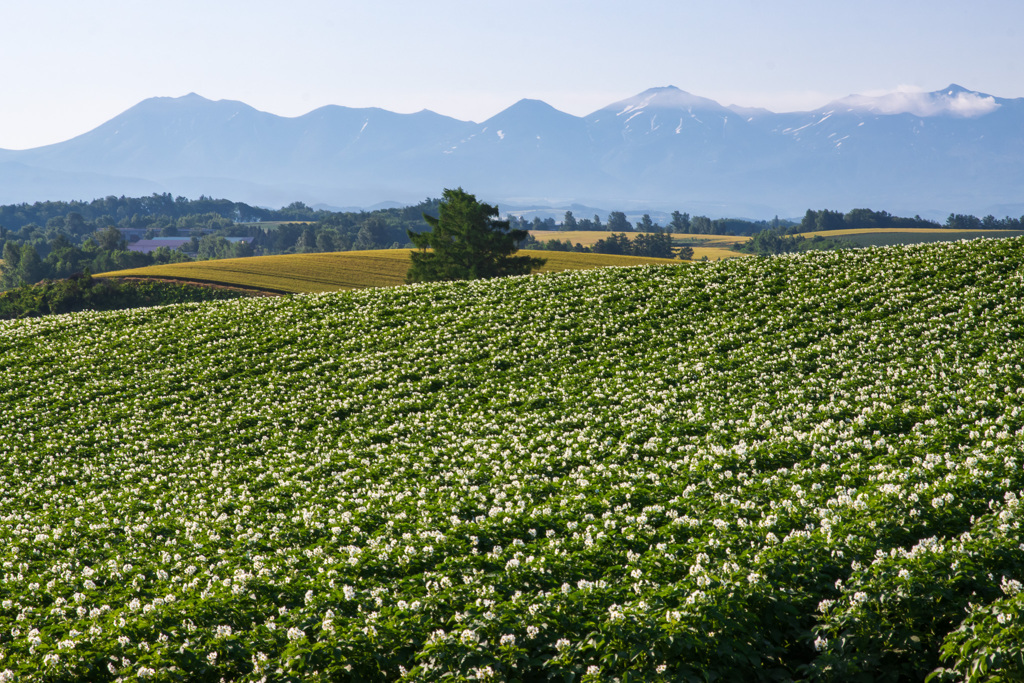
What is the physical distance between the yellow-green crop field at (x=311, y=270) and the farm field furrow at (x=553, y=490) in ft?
177

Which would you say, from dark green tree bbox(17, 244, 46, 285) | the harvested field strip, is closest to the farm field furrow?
dark green tree bbox(17, 244, 46, 285)

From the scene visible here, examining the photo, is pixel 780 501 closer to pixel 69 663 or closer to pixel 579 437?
pixel 579 437

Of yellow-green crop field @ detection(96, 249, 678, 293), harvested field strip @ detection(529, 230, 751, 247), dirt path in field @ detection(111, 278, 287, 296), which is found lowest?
dirt path in field @ detection(111, 278, 287, 296)

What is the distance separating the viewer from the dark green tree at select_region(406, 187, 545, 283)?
77.1 m

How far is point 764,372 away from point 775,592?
11.9 metres

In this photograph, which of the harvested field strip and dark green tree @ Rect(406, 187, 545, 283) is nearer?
dark green tree @ Rect(406, 187, 545, 283)

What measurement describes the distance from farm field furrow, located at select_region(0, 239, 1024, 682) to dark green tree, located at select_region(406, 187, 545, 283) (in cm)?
5062

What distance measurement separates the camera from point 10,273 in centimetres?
13250

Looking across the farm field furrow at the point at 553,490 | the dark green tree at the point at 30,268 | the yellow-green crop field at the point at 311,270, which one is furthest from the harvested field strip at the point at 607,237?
the farm field furrow at the point at 553,490

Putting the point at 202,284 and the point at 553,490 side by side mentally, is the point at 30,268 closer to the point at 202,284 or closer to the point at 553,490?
the point at 202,284

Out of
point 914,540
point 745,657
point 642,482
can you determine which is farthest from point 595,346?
point 745,657

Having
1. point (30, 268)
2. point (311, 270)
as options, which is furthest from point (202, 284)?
point (30, 268)

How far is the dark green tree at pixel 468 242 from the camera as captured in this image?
77125 millimetres

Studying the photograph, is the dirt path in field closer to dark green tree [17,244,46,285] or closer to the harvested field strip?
dark green tree [17,244,46,285]
